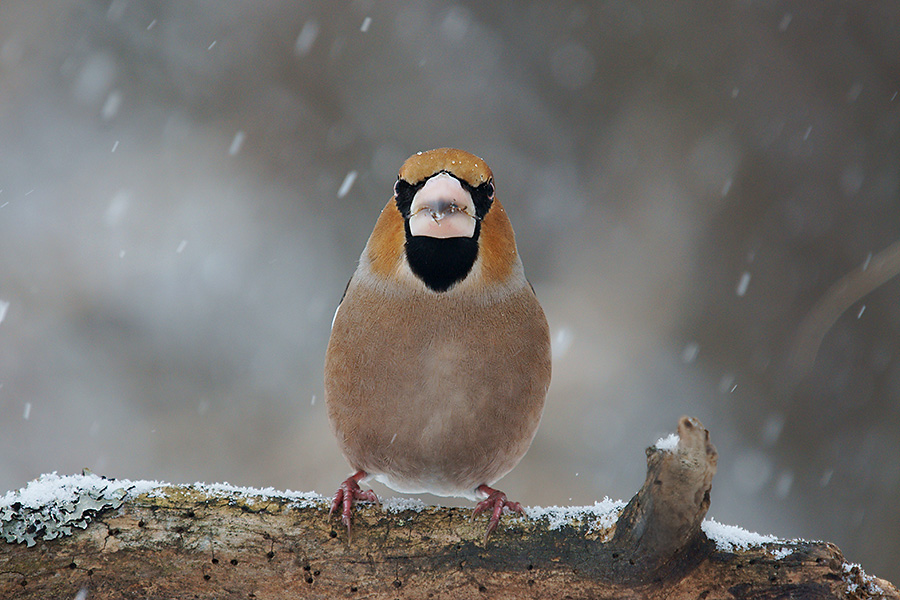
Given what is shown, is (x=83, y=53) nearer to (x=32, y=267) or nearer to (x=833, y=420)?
(x=32, y=267)

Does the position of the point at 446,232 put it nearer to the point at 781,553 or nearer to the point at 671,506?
the point at 671,506

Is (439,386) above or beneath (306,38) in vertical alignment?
beneath

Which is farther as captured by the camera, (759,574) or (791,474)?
(791,474)

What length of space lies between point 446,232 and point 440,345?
35 cm

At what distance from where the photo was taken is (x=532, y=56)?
5059 millimetres

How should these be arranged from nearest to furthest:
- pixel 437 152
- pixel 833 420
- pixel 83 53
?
pixel 437 152, pixel 833 420, pixel 83 53

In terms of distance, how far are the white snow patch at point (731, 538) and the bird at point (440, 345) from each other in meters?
0.55

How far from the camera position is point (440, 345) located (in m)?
2.40

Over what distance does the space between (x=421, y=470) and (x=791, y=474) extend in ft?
8.54

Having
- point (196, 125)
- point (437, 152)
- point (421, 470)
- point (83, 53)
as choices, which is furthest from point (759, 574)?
point (83, 53)

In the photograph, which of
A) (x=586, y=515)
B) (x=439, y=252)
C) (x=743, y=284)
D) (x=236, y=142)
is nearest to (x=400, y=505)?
(x=586, y=515)

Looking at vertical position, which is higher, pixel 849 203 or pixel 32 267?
pixel 32 267

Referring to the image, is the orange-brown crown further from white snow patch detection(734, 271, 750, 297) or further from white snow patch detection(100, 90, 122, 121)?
A: white snow patch detection(100, 90, 122, 121)

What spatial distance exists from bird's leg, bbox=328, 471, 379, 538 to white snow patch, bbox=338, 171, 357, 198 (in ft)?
9.35
